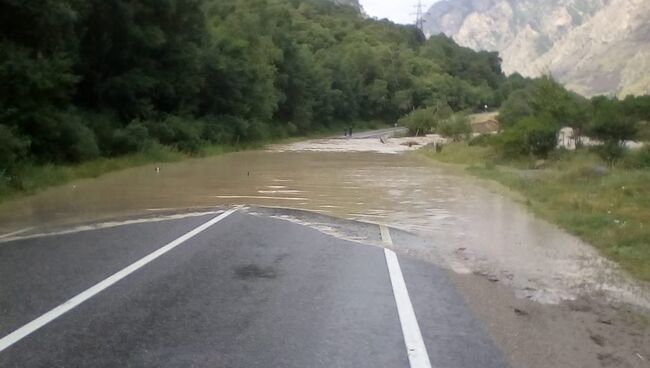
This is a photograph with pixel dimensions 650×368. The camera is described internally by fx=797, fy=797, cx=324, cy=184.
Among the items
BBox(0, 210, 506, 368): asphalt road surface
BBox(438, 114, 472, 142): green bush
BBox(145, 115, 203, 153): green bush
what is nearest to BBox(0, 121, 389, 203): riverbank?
BBox(145, 115, 203, 153): green bush

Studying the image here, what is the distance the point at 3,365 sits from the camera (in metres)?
6.26

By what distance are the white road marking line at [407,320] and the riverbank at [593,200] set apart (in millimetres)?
3350

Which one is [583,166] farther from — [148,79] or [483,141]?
[148,79]

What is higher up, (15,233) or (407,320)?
(407,320)

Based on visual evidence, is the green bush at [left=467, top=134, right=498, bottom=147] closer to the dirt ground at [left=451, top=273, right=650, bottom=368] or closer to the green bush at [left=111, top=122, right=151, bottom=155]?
the green bush at [left=111, top=122, right=151, bottom=155]

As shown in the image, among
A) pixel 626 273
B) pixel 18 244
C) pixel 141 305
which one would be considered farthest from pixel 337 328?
pixel 18 244

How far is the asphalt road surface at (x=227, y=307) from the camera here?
6.66m

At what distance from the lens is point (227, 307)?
8352mm

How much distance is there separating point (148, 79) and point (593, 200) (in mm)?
26141

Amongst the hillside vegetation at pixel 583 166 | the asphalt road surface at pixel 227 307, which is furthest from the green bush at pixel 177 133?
the asphalt road surface at pixel 227 307

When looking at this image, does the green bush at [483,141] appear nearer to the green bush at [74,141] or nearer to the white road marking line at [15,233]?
the green bush at [74,141]

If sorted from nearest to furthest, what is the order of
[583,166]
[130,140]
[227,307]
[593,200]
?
[227,307], [593,200], [583,166], [130,140]

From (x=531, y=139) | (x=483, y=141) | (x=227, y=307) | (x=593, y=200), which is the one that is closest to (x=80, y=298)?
(x=227, y=307)

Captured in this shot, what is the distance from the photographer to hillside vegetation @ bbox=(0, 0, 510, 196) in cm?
2553
